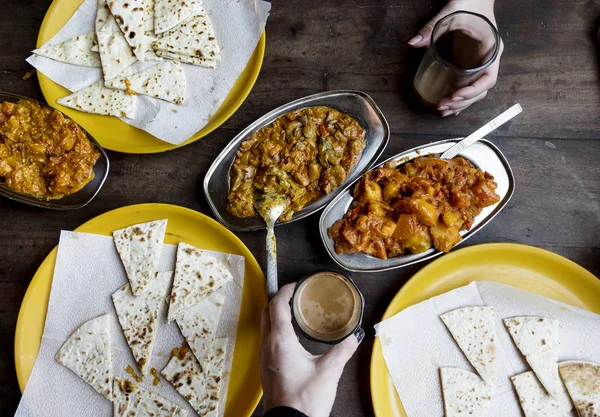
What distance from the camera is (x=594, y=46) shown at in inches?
95.0

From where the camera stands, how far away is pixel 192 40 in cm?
237

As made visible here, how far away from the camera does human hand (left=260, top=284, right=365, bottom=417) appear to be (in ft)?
5.90

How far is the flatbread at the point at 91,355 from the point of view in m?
2.21

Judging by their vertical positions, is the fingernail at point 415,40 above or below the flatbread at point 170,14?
below

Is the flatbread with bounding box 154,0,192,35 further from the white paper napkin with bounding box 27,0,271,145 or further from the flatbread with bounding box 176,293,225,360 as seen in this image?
the flatbread with bounding box 176,293,225,360

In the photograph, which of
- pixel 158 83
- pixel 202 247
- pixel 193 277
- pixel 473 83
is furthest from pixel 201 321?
pixel 473 83

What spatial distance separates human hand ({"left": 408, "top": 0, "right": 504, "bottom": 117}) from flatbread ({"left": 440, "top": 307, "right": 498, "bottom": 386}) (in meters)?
0.97

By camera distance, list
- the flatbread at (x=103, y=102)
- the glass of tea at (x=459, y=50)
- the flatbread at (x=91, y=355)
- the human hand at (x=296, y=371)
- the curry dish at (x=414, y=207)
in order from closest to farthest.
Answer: the human hand at (x=296, y=371) < the glass of tea at (x=459, y=50) < the curry dish at (x=414, y=207) < the flatbread at (x=91, y=355) < the flatbread at (x=103, y=102)

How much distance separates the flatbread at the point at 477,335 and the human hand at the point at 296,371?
0.56 metres

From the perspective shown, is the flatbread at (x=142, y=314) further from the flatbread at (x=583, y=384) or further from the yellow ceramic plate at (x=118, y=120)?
the flatbread at (x=583, y=384)

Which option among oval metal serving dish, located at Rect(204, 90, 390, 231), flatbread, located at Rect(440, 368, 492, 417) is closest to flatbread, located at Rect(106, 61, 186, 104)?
oval metal serving dish, located at Rect(204, 90, 390, 231)

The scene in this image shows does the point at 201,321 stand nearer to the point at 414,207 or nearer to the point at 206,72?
the point at 414,207

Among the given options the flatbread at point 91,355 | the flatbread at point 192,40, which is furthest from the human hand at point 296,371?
the flatbread at point 192,40

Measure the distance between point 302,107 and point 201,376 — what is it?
1393mm
